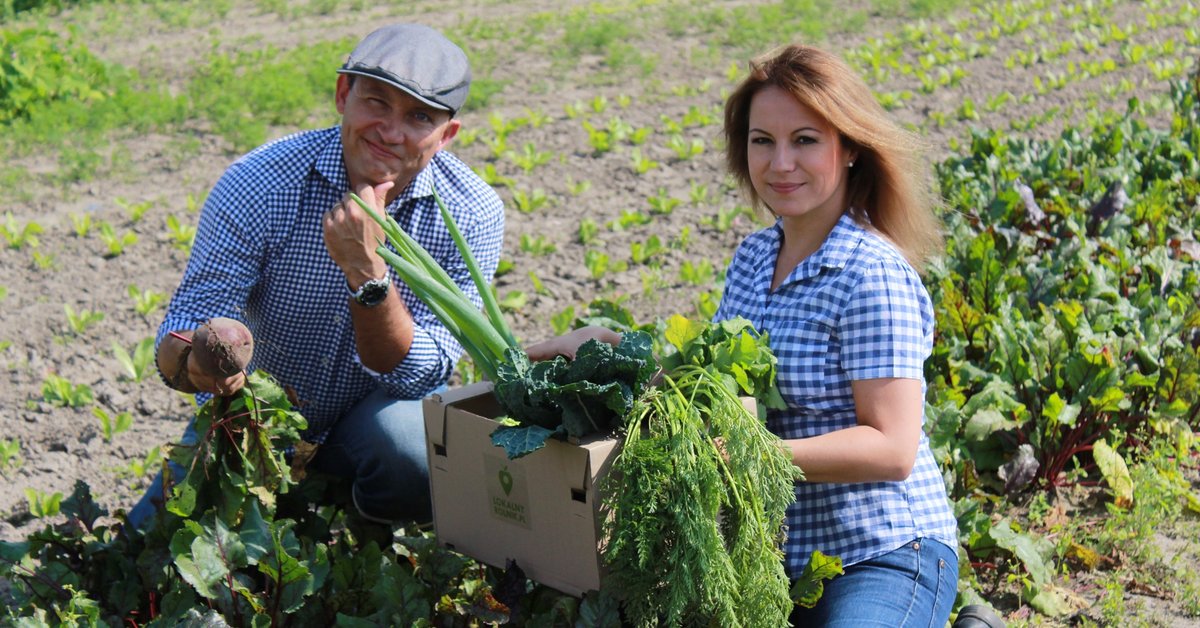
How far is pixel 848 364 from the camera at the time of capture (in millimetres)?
2617

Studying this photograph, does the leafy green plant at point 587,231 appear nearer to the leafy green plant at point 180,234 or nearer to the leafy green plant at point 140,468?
the leafy green plant at point 180,234

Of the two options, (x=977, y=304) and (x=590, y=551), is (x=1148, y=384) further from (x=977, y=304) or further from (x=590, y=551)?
(x=590, y=551)

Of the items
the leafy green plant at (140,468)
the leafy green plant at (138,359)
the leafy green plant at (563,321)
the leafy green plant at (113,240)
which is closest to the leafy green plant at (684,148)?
the leafy green plant at (563,321)

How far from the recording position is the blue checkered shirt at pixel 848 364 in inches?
103

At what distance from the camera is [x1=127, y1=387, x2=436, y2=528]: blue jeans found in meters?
3.38

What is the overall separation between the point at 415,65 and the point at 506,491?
1.20 m

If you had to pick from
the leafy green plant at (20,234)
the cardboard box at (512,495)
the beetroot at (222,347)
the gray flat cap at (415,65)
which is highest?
the gray flat cap at (415,65)

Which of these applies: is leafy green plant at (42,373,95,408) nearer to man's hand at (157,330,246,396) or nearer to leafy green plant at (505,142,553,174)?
man's hand at (157,330,246,396)

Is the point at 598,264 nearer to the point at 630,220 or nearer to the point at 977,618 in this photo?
the point at 630,220

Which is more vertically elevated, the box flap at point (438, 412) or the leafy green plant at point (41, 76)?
the box flap at point (438, 412)

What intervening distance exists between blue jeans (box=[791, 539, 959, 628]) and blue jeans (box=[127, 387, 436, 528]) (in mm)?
1197

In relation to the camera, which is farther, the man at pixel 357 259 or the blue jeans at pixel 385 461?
the blue jeans at pixel 385 461

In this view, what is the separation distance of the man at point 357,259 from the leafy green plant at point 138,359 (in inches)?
59.7

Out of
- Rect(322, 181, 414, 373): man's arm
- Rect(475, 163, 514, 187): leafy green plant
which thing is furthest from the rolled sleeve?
Rect(475, 163, 514, 187): leafy green plant
